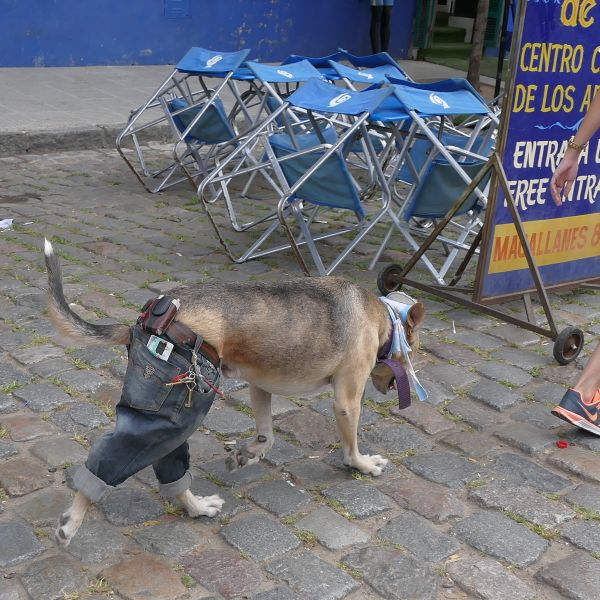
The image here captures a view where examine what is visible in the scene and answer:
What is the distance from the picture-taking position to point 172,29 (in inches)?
539

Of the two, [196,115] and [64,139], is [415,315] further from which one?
[64,139]

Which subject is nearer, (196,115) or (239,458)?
(239,458)

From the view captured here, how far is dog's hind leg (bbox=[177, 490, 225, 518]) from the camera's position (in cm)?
326

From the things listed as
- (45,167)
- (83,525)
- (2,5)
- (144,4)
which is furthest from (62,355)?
(144,4)

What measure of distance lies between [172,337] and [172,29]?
38.5ft

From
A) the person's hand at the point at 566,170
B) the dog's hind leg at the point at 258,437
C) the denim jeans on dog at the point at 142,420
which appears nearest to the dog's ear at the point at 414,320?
the dog's hind leg at the point at 258,437

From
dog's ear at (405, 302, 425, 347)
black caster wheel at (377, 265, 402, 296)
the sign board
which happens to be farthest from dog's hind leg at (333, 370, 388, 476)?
black caster wheel at (377, 265, 402, 296)

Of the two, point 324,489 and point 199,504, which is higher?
point 199,504

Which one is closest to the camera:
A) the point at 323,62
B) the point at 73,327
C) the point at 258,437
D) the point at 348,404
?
the point at 73,327

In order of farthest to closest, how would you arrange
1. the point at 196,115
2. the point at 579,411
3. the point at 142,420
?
the point at 196,115
the point at 579,411
the point at 142,420

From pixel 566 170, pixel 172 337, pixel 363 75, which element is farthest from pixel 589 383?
pixel 363 75

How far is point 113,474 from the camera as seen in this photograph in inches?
114

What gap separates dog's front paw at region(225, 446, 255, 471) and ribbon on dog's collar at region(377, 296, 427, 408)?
67 centimetres

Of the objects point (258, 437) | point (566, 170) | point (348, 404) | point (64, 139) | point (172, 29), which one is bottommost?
point (64, 139)
